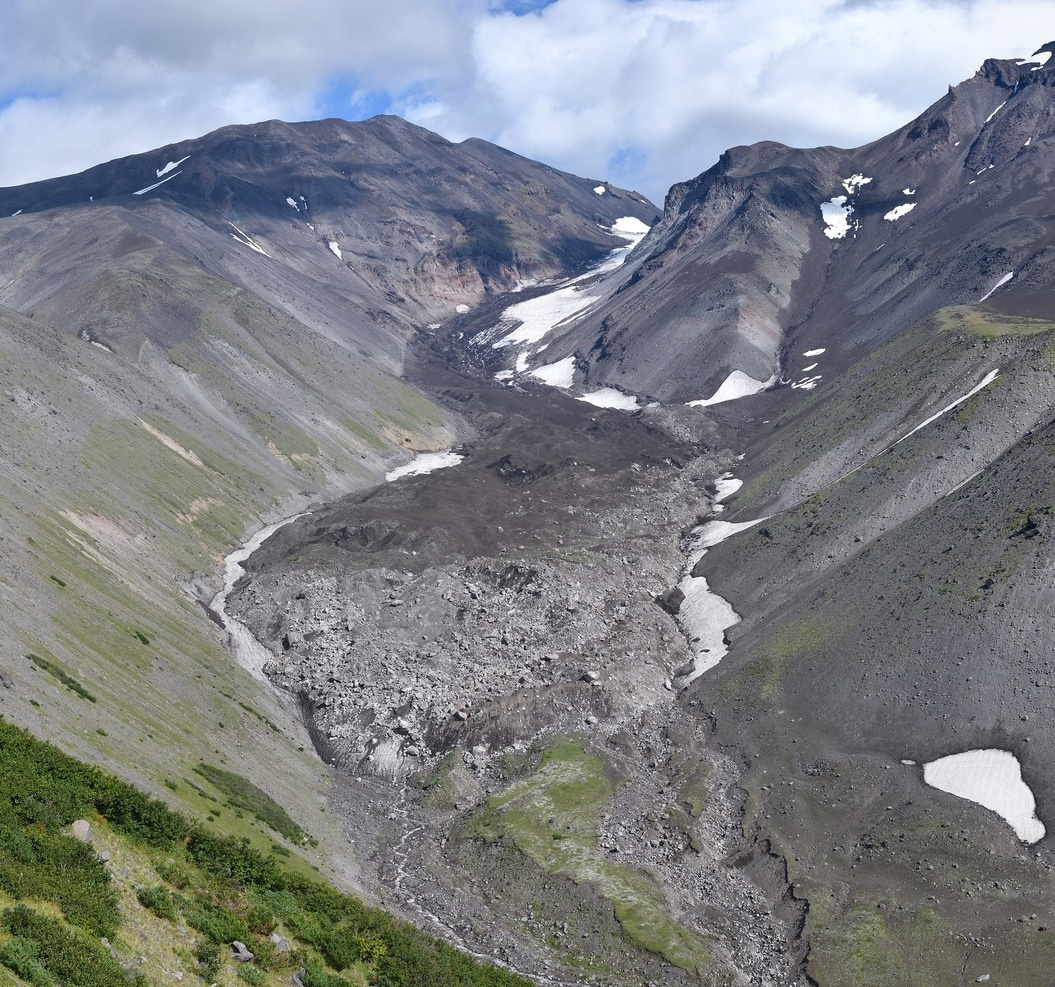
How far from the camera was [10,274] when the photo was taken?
178 metres

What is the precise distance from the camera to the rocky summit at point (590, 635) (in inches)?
1793

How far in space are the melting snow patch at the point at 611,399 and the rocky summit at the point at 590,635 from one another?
64.4 ft

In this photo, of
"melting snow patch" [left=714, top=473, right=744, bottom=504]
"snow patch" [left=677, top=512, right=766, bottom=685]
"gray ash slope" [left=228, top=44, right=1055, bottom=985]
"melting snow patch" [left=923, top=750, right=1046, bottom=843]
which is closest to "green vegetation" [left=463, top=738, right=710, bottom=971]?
"gray ash slope" [left=228, top=44, right=1055, bottom=985]

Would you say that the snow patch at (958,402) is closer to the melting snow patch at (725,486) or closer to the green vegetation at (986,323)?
the green vegetation at (986,323)

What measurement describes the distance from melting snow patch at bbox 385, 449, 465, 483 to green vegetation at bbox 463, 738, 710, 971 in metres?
66.6

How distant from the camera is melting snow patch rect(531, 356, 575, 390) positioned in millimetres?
183375

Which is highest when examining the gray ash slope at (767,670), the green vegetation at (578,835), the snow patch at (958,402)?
the snow patch at (958,402)

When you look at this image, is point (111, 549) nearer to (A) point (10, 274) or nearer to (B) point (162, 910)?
(B) point (162, 910)

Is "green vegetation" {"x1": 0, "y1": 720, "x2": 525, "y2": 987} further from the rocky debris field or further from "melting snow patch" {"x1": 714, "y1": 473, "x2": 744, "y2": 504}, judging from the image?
"melting snow patch" {"x1": 714, "y1": 473, "x2": 744, "y2": 504}

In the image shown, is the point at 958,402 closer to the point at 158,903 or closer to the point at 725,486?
the point at 725,486

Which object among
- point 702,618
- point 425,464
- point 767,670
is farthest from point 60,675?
point 425,464

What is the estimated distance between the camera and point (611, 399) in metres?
167

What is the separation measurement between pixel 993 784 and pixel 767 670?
1741 cm

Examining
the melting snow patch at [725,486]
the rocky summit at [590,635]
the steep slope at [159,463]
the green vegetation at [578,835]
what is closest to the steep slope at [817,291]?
the rocky summit at [590,635]
